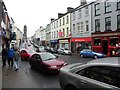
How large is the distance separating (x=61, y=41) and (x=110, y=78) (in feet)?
148

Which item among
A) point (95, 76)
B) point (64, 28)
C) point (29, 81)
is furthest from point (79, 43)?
point (95, 76)

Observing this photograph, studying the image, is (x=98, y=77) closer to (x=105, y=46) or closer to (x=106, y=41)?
(x=106, y=41)

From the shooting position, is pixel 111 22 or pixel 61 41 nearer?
pixel 111 22

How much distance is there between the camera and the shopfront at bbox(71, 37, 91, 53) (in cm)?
3541

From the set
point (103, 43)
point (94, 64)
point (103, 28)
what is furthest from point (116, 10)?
point (94, 64)

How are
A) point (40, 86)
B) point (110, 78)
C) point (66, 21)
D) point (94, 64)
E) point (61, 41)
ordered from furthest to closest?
point (61, 41)
point (66, 21)
point (40, 86)
point (94, 64)
point (110, 78)

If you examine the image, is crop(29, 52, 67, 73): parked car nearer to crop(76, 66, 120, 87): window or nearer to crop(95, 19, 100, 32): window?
crop(76, 66, 120, 87): window

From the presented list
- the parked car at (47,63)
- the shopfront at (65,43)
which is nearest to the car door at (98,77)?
the parked car at (47,63)

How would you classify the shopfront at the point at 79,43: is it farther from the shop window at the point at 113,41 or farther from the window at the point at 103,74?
the window at the point at 103,74

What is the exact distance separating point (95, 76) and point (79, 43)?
34140 mm

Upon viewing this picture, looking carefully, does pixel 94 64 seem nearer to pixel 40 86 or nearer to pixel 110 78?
pixel 110 78

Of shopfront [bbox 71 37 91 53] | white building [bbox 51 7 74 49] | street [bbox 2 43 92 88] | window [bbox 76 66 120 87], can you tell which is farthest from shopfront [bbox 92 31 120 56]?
window [bbox 76 66 120 87]

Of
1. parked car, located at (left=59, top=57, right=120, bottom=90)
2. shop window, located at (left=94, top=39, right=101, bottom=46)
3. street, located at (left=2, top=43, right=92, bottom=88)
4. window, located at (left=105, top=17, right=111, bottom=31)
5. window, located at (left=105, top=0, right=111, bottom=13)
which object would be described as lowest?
street, located at (left=2, top=43, right=92, bottom=88)

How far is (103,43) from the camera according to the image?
31.0m
